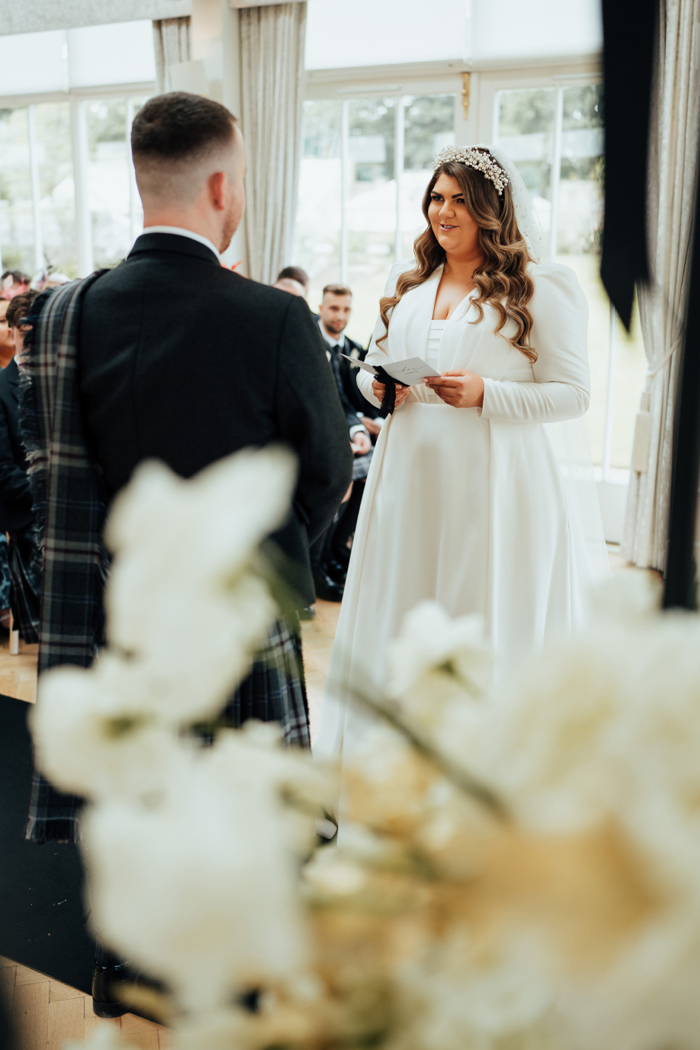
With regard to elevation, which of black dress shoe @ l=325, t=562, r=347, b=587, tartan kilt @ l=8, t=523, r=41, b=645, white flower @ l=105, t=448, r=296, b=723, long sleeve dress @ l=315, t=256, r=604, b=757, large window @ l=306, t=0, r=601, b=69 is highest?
large window @ l=306, t=0, r=601, b=69

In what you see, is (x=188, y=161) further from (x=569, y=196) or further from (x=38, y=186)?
(x=38, y=186)

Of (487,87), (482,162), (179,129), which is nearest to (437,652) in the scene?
(179,129)

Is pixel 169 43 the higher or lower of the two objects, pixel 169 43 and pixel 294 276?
the higher

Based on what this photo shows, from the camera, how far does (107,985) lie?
177cm

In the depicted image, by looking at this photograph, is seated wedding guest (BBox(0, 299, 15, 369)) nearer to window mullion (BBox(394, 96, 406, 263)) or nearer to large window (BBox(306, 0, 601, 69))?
window mullion (BBox(394, 96, 406, 263))

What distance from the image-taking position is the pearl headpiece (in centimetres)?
229

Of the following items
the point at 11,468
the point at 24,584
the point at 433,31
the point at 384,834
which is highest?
the point at 433,31

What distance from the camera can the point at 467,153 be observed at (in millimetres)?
2318

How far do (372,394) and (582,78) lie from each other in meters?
3.89

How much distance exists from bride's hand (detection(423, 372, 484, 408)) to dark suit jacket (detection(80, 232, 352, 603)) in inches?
29.8

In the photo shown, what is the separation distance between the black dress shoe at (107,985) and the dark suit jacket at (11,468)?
2279 mm

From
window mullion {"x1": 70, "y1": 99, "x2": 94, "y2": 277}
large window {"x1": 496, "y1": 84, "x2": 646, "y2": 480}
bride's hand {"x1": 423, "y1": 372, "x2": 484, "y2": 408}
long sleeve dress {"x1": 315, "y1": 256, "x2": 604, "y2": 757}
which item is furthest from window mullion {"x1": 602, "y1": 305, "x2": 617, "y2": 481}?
window mullion {"x1": 70, "y1": 99, "x2": 94, "y2": 277}

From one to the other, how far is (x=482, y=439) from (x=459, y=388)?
0.20 metres

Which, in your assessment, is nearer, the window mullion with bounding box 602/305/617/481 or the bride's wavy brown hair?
the bride's wavy brown hair
